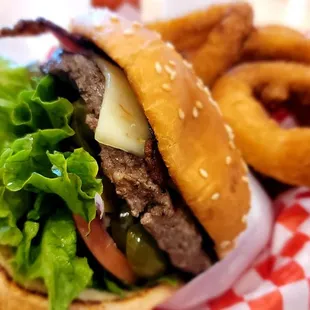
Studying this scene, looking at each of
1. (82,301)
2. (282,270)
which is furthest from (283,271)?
(82,301)

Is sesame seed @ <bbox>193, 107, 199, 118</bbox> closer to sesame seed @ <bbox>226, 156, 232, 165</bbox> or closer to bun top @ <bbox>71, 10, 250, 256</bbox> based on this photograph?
bun top @ <bbox>71, 10, 250, 256</bbox>

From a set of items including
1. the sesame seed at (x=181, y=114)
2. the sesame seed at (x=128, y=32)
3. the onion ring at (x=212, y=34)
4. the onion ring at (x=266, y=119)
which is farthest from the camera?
the onion ring at (x=212, y=34)

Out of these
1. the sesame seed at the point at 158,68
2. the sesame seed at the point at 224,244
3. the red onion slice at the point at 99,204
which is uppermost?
the sesame seed at the point at 158,68

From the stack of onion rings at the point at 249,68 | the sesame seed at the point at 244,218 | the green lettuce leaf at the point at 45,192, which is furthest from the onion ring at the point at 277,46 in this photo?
the green lettuce leaf at the point at 45,192

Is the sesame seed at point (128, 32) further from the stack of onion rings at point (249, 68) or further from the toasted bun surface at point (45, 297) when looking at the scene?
the toasted bun surface at point (45, 297)

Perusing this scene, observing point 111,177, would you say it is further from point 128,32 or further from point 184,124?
point 128,32

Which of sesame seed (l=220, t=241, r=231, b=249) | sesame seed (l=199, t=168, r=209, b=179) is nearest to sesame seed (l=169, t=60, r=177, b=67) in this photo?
sesame seed (l=199, t=168, r=209, b=179)
